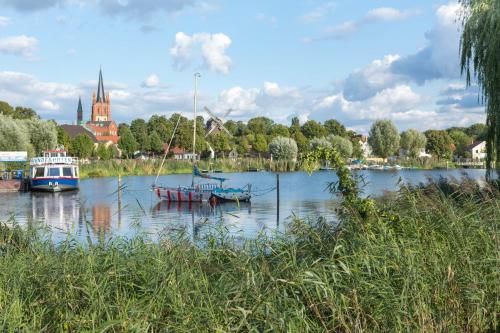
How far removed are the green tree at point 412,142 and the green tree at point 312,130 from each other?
21025mm

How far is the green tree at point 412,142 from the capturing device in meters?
134

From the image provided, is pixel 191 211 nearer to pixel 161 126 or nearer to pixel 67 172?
pixel 67 172

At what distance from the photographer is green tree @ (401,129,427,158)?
13402 cm

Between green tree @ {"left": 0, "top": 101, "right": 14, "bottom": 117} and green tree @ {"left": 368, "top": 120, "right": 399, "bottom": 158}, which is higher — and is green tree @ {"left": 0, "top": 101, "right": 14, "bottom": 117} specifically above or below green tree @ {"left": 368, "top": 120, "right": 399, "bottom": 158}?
above

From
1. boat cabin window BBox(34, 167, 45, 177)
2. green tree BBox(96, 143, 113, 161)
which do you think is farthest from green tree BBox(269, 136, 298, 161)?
boat cabin window BBox(34, 167, 45, 177)

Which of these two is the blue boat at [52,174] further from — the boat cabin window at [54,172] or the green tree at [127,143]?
the green tree at [127,143]

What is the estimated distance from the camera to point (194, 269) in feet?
25.8

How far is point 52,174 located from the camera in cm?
5588

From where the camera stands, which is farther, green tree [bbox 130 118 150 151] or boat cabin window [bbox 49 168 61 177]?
green tree [bbox 130 118 150 151]

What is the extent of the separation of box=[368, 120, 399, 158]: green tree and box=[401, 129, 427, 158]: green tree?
8.69 meters

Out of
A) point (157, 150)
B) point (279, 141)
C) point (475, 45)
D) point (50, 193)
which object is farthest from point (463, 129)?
point (475, 45)

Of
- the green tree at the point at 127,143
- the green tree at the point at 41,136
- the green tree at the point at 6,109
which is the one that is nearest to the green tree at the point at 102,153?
the green tree at the point at 127,143

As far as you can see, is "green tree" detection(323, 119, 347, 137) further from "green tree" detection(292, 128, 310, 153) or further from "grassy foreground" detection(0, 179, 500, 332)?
"grassy foreground" detection(0, 179, 500, 332)

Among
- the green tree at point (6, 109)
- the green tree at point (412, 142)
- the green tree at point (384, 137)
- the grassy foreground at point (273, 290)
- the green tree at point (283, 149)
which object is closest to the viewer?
the grassy foreground at point (273, 290)
